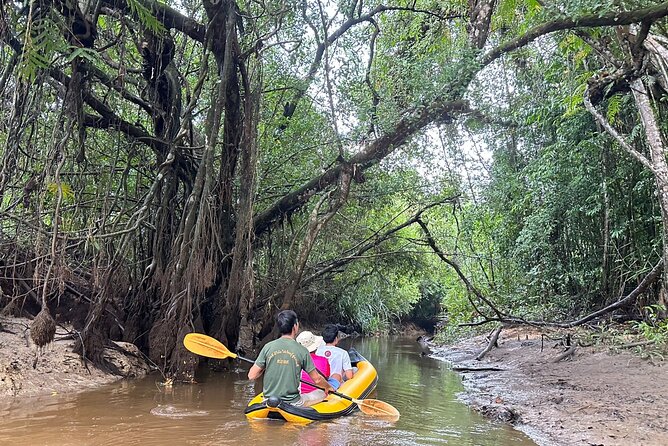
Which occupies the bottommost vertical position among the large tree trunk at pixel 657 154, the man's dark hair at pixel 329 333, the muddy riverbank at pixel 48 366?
the muddy riverbank at pixel 48 366

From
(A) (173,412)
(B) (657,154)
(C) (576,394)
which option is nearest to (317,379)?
(A) (173,412)

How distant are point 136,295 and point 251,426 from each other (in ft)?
12.2

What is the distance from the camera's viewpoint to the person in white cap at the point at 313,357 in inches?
220

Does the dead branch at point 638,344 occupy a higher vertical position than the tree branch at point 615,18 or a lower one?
lower

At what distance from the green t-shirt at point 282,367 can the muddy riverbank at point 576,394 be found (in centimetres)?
222

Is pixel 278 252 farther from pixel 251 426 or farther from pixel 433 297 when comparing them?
pixel 433 297

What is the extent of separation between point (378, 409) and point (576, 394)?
2.28m

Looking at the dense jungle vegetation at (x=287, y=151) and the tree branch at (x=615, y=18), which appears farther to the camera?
the dense jungle vegetation at (x=287, y=151)

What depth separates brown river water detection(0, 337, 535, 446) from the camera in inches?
165

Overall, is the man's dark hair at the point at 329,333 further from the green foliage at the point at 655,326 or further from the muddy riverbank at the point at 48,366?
the green foliage at the point at 655,326

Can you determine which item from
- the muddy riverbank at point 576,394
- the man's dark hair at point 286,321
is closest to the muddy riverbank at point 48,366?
the man's dark hair at point 286,321

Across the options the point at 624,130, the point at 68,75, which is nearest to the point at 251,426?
the point at 68,75

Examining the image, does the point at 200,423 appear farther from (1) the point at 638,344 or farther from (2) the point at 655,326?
(2) the point at 655,326

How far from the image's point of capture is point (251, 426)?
15.5 ft
